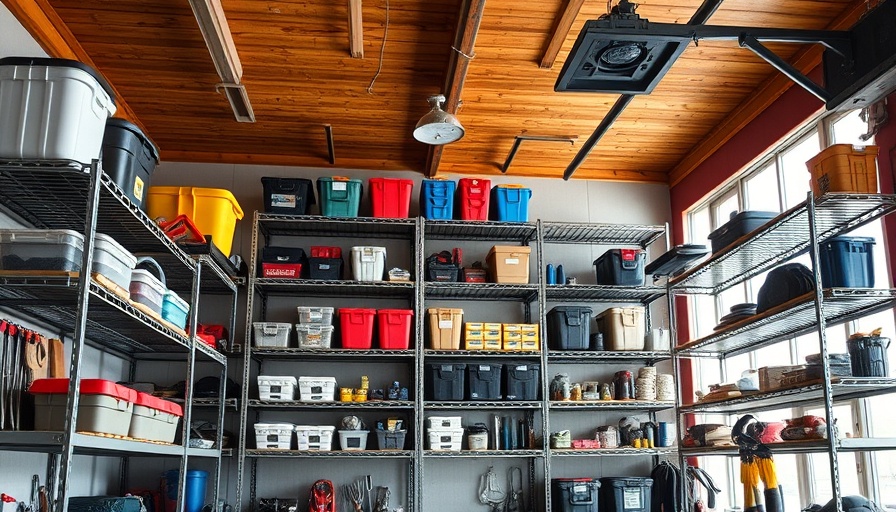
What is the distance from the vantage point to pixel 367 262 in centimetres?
762

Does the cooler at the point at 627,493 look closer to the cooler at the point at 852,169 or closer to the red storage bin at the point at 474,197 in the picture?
the red storage bin at the point at 474,197

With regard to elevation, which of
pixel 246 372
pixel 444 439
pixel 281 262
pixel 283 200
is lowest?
pixel 444 439

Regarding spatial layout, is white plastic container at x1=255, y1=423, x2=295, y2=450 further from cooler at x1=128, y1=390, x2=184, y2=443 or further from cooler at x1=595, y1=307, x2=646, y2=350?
cooler at x1=595, y1=307, x2=646, y2=350

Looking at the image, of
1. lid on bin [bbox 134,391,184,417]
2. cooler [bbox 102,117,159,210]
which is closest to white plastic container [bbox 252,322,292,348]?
lid on bin [bbox 134,391,184,417]

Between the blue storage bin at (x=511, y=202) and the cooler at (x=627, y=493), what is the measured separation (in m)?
2.55

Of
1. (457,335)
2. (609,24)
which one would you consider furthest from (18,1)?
(457,335)

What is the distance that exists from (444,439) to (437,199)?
220 centimetres

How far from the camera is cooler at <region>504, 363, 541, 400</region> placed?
759cm

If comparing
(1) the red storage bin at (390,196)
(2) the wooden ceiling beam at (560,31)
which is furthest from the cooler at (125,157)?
(1) the red storage bin at (390,196)

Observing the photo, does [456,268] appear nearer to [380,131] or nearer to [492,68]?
[380,131]

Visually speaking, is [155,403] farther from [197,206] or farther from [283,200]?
[283,200]

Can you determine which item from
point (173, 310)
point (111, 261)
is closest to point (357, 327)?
point (173, 310)

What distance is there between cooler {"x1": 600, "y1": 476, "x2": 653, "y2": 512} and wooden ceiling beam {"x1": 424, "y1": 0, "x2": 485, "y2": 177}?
3604 mm

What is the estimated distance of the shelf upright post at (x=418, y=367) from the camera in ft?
23.5
